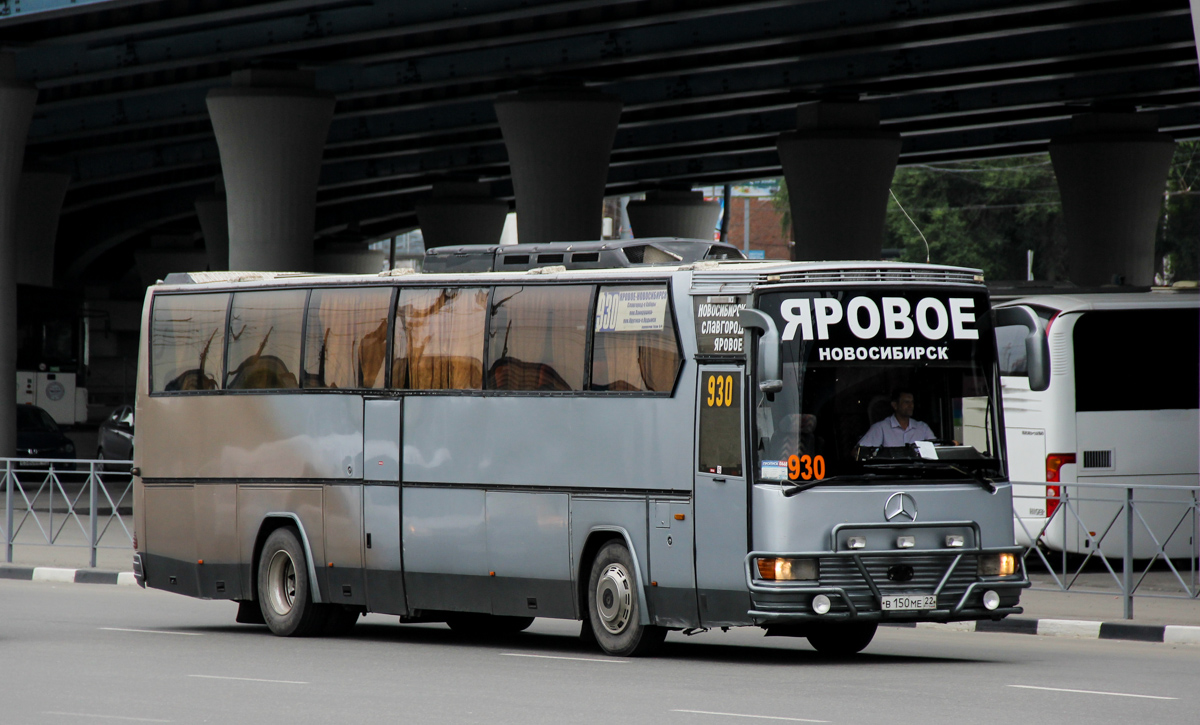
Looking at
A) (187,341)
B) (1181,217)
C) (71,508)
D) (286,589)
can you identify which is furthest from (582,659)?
(1181,217)

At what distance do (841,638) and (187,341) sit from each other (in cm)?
698

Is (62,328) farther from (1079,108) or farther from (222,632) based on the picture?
(222,632)

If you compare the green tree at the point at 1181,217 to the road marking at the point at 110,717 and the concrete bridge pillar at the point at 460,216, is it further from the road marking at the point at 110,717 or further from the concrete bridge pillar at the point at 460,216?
the road marking at the point at 110,717

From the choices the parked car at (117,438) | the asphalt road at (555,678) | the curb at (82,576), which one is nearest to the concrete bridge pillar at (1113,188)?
the parked car at (117,438)

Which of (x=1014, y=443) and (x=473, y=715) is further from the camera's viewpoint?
(x=1014, y=443)

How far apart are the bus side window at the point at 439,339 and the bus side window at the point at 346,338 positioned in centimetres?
20

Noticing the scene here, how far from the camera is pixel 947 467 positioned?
1281cm

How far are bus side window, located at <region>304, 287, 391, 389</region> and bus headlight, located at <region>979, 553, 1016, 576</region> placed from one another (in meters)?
5.34

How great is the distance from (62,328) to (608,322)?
37.0 metres

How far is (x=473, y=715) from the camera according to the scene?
399 inches

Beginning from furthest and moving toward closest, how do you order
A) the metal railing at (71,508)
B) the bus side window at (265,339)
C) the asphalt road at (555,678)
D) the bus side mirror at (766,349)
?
the metal railing at (71,508)
the bus side window at (265,339)
the bus side mirror at (766,349)
the asphalt road at (555,678)

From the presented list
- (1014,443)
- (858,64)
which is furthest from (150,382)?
(858,64)

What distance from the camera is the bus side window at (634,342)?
1334cm

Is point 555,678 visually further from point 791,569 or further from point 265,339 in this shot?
point 265,339
